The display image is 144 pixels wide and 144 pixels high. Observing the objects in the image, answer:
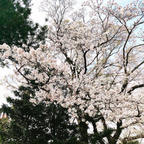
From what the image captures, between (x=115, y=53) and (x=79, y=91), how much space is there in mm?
4022

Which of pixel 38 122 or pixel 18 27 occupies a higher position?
pixel 18 27

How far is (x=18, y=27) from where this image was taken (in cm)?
762

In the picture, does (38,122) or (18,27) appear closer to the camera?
(18,27)

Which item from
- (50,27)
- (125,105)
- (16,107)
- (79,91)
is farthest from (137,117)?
(50,27)

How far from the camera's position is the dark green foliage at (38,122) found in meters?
7.93

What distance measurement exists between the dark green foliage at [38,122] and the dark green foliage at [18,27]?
233 cm

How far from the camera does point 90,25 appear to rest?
8633 mm

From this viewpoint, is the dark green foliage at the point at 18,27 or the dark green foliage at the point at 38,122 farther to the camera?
the dark green foliage at the point at 38,122

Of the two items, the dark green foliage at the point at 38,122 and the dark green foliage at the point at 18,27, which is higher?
the dark green foliage at the point at 18,27

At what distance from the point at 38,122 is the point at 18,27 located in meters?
4.26

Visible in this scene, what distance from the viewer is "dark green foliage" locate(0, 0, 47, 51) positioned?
746cm

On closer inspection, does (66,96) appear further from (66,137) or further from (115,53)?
(115,53)

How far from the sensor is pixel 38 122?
319 inches

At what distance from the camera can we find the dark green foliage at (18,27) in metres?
7.46
